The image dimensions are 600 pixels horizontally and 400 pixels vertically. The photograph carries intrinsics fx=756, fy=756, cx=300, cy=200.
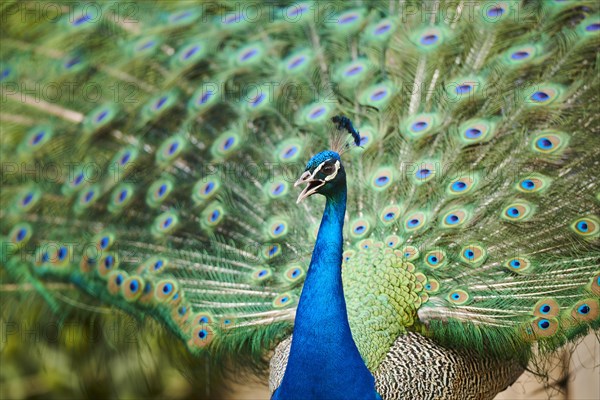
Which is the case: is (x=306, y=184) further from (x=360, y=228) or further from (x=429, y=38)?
(x=429, y=38)

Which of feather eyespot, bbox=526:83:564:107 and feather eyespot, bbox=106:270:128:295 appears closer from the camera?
feather eyespot, bbox=526:83:564:107

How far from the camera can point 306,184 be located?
6.20 ft

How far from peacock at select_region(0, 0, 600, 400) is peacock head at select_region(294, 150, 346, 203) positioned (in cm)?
4

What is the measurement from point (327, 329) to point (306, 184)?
1.42 ft

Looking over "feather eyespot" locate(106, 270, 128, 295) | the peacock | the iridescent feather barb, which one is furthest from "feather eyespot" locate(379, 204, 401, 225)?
"feather eyespot" locate(106, 270, 128, 295)

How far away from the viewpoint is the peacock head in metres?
1.51

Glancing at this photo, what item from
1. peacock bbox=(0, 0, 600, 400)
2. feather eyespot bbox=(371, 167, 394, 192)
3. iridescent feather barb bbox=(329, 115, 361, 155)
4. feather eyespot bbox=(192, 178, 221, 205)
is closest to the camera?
iridescent feather barb bbox=(329, 115, 361, 155)

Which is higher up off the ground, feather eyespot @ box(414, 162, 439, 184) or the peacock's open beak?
feather eyespot @ box(414, 162, 439, 184)

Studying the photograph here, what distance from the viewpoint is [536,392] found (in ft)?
8.68

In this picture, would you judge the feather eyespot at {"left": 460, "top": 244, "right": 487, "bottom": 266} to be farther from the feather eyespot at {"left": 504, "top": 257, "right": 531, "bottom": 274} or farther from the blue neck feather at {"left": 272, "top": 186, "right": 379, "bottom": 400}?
the blue neck feather at {"left": 272, "top": 186, "right": 379, "bottom": 400}

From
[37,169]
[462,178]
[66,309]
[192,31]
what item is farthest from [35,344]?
[462,178]

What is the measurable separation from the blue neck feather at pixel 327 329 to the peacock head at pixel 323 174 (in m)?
0.03

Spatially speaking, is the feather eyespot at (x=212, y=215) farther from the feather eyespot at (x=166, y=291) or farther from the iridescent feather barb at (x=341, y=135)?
the iridescent feather barb at (x=341, y=135)

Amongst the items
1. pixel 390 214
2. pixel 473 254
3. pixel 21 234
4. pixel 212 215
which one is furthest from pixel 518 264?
pixel 21 234
